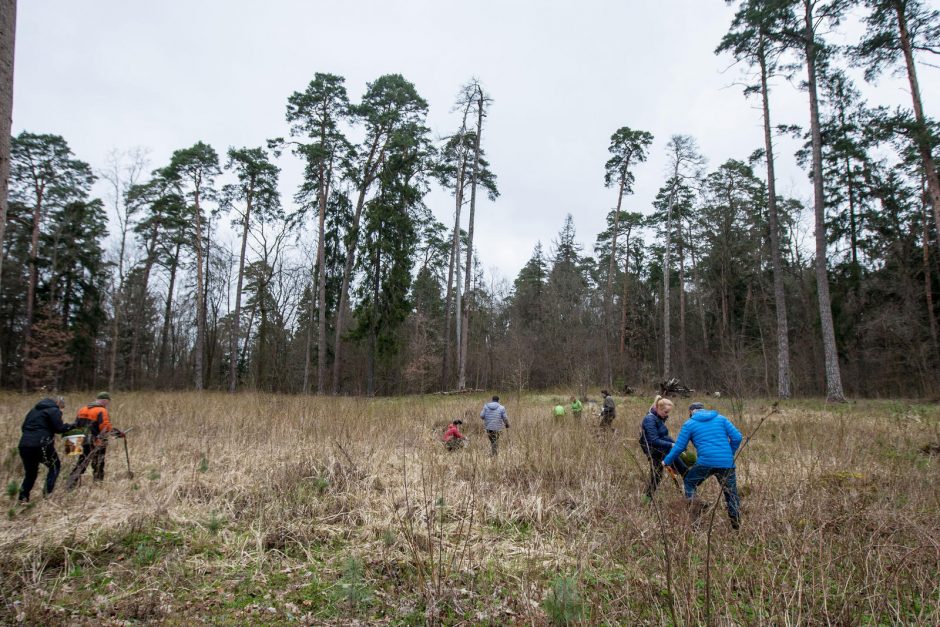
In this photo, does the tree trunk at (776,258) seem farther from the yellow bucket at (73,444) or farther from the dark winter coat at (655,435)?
the yellow bucket at (73,444)

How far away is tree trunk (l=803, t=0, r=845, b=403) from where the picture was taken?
13.6 metres

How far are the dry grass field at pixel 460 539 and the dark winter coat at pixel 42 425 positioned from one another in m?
0.74

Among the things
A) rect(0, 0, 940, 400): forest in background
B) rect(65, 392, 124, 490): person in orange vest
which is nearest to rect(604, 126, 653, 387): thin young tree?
rect(0, 0, 940, 400): forest in background

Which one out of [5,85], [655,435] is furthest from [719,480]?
[5,85]

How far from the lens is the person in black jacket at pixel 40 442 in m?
5.19

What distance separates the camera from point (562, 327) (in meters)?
28.7

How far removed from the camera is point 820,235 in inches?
561

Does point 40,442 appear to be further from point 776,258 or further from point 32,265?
point 32,265

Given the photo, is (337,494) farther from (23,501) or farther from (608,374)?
(608,374)

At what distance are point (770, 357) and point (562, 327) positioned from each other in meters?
12.2

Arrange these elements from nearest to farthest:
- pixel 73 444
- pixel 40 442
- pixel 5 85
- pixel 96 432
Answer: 1. pixel 5 85
2. pixel 40 442
3. pixel 73 444
4. pixel 96 432

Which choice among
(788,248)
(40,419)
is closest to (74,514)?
(40,419)

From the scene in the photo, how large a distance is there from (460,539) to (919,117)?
17815 mm

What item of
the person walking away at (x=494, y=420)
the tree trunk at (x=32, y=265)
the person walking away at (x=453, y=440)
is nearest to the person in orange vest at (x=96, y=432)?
the person walking away at (x=453, y=440)
